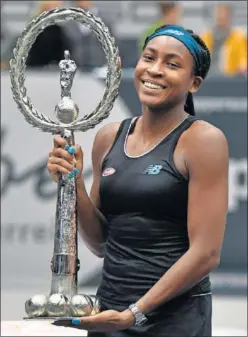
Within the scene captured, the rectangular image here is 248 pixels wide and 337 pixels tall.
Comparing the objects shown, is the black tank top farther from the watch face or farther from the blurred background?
the blurred background

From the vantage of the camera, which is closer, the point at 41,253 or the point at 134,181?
the point at 134,181

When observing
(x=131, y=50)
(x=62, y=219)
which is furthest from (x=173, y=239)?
(x=131, y=50)

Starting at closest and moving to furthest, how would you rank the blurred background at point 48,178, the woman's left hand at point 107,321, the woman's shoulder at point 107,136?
the woman's left hand at point 107,321, the woman's shoulder at point 107,136, the blurred background at point 48,178

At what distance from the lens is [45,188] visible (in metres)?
5.97

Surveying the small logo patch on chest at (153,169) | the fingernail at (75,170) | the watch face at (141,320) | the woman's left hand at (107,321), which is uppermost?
the small logo patch on chest at (153,169)

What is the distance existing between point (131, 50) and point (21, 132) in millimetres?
2216

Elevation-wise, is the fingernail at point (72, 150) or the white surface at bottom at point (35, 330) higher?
the fingernail at point (72, 150)

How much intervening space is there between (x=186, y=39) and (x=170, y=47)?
5 cm

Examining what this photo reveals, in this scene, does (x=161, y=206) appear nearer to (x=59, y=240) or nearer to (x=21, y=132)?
(x=59, y=240)

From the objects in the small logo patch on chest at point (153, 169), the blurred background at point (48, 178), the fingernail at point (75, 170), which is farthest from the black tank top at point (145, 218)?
the blurred background at point (48, 178)

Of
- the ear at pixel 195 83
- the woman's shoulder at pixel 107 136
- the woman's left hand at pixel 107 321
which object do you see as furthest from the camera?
the woman's shoulder at pixel 107 136

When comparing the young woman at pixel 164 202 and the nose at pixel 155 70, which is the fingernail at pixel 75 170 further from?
the nose at pixel 155 70

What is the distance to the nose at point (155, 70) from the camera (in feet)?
8.42

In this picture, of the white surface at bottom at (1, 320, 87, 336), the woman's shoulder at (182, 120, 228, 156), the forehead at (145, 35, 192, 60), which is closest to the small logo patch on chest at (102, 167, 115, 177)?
the woman's shoulder at (182, 120, 228, 156)
